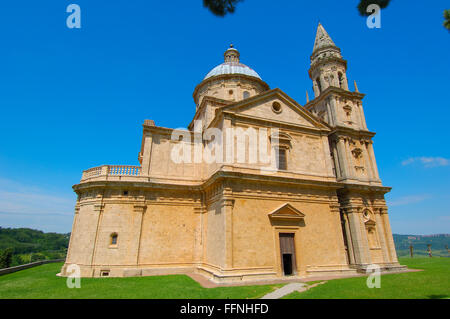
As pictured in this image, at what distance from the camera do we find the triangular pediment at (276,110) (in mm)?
18562

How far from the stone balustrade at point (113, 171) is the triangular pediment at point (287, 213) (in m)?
11.0

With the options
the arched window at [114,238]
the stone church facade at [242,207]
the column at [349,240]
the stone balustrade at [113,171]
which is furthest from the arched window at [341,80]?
the arched window at [114,238]

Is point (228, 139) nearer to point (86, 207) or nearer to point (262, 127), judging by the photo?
point (262, 127)

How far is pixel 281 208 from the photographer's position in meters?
16.4

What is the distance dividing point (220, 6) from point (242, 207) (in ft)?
38.5

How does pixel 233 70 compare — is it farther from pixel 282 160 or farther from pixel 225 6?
pixel 225 6

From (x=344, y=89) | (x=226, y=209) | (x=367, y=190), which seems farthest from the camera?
(x=344, y=89)

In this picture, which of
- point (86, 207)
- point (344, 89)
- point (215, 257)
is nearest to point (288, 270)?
point (215, 257)

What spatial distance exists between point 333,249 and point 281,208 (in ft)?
16.5

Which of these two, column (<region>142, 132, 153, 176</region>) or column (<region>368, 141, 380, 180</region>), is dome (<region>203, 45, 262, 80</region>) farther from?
column (<region>368, 141, 380, 180</region>)

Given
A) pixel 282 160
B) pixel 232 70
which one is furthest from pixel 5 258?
pixel 232 70

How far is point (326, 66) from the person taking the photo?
25.8m

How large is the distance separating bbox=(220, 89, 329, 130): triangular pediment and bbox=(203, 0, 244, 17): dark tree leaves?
1154 centimetres

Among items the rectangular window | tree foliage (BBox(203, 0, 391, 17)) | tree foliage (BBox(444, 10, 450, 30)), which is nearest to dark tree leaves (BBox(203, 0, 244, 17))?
tree foliage (BBox(203, 0, 391, 17))
